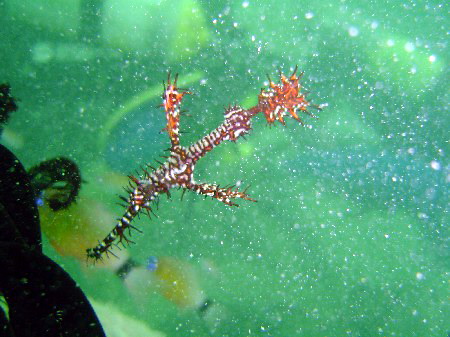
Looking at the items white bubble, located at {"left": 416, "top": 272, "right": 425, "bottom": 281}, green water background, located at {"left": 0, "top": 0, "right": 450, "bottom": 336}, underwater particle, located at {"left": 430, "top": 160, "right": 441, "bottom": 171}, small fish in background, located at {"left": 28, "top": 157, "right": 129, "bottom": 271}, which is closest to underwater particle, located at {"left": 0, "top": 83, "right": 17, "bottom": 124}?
green water background, located at {"left": 0, "top": 0, "right": 450, "bottom": 336}

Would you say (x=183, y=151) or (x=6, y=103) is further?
(x=6, y=103)

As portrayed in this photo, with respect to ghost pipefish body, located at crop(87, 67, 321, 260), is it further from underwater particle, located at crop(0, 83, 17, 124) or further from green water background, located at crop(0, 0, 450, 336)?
underwater particle, located at crop(0, 83, 17, 124)

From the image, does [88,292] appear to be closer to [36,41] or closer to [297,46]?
[36,41]

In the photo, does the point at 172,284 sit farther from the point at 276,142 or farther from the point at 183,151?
the point at 276,142

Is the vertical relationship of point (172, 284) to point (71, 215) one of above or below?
above

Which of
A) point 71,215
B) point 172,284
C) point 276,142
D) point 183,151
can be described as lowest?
point 71,215

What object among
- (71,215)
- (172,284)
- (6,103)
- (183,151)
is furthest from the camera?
(172,284)

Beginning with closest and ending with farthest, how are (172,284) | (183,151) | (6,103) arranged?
(183,151), (6,103), (172,284)

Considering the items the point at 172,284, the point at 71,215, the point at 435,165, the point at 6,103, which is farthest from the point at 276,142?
the point at 6,103

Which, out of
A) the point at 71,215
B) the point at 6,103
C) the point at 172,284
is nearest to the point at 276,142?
the point at 172,284

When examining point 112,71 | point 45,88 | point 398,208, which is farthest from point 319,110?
point 45,88
